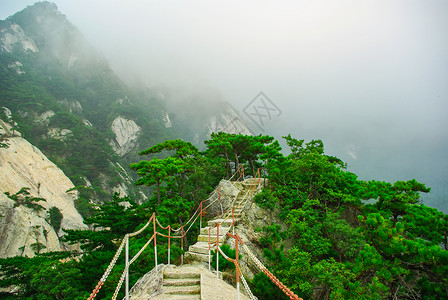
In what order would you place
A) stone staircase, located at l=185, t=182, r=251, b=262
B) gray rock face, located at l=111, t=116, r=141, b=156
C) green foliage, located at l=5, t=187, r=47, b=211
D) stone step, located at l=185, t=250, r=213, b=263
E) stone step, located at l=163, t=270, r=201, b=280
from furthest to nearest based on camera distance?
gray rock face, located at l=111, t=116, r=141, b=156
green foliage, located at l=5, t=187, r=47, b=211
stone staircase, located at l=185, t=182, r=251, b=262
stone step, located at l=185, t=250, r=213, b=263
stone step, located at l=163, t=270, r=201, b=280

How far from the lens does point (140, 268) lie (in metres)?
6.87

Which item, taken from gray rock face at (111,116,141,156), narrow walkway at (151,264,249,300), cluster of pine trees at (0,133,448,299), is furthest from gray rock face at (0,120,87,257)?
gray rock face at (111,116,141,156)

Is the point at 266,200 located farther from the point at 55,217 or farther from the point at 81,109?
the point at 81,109

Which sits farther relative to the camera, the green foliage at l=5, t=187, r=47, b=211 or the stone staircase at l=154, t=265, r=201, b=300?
the green foliage at l=5, t=187, r=47, b=211

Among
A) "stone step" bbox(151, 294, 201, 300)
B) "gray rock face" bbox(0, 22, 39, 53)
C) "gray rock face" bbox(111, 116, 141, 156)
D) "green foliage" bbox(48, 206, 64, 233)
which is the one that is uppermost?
"gray rock face" bbox(0, 22, 39, 53)

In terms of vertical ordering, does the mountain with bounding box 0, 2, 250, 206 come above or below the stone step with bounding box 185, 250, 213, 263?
above

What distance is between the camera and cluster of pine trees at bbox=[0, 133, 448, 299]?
541cm

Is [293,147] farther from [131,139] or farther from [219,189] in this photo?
[131,139]

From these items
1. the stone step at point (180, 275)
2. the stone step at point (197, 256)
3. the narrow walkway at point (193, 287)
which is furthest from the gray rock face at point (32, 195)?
the narrow walkway at point (193, 287)

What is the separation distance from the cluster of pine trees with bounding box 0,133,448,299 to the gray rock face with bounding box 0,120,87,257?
41.2 feet

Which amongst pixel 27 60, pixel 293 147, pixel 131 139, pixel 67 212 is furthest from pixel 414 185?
pixel 27 60

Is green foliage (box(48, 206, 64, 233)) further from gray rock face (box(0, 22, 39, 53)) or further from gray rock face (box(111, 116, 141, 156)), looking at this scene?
gray rock face (box(0, 22, 39, 53))

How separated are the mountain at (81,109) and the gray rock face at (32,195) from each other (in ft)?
10.2

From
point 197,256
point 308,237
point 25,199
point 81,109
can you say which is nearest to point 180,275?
point 197,256
